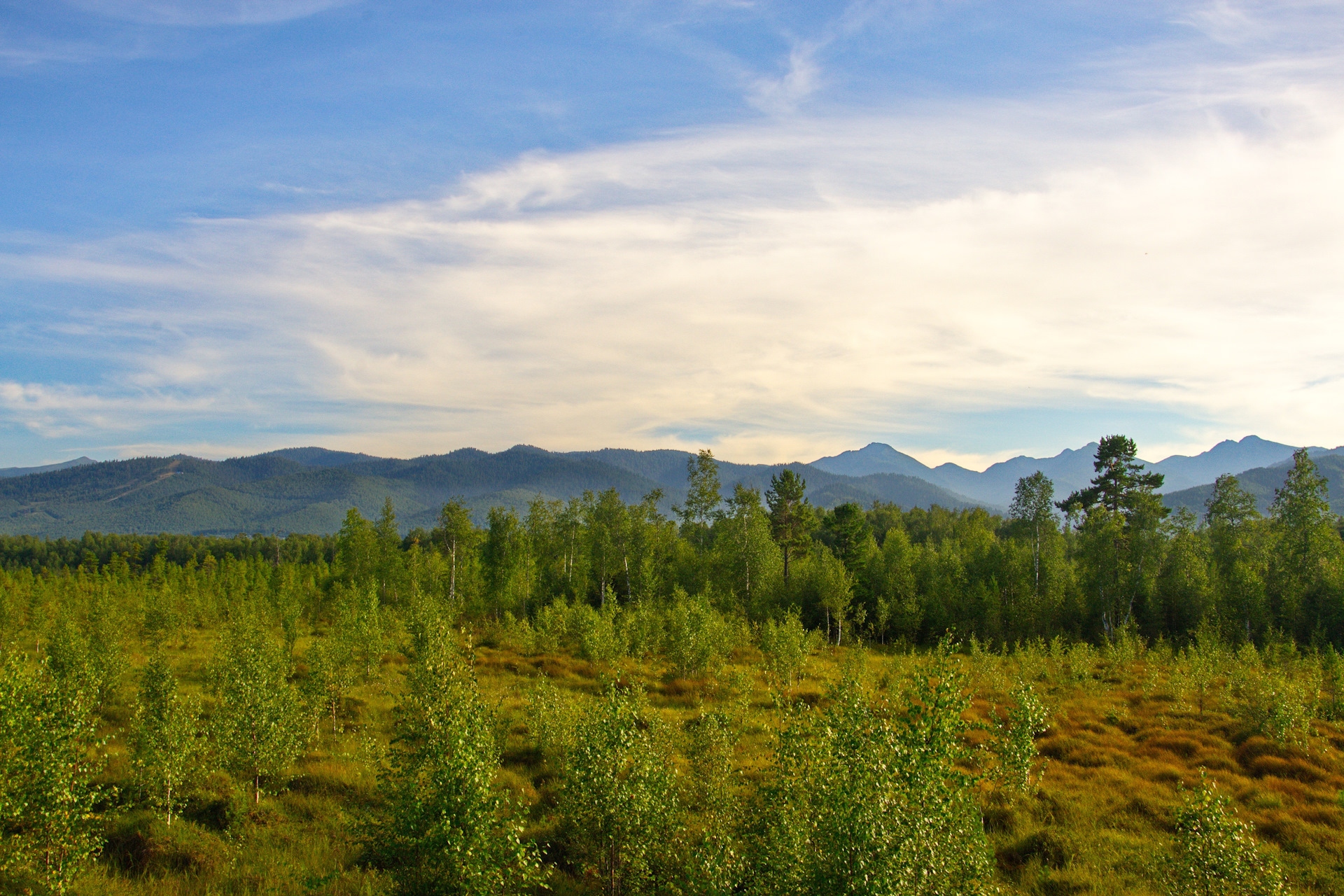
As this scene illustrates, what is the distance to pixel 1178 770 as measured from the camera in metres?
27.8

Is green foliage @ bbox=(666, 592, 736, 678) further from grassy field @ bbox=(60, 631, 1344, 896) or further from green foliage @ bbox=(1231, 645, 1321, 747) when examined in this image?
green foliage @ bbox=(1231, 645, 1321, 747)

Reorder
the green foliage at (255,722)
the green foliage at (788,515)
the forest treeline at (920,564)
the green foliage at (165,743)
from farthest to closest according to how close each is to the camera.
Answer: the green foliage at (788,515), the forest treeline at (920,564), the green foliage at (255,722), the green foliage at (165,743)

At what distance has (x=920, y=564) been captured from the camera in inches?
2921

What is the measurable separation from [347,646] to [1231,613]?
7045 cm

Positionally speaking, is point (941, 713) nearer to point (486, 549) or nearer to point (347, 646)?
point (347, 646)

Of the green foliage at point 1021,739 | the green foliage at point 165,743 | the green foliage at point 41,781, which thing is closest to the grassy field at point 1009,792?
the green foliage at point 1021,739

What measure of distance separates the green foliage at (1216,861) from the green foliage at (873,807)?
4178 millimetres

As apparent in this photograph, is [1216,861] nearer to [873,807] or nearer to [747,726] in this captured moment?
[873,807]

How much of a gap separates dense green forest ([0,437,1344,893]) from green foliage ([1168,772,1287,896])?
7 centimetres

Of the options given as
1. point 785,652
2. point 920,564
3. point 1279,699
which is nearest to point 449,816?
point 785,652

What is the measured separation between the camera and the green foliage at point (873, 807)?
36.5ft

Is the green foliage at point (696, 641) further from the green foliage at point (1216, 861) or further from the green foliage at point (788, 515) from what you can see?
the green foliage at point (1216, 861)

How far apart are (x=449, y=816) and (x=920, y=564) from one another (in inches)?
2742

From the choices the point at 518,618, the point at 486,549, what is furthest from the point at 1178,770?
the point at 486,549
